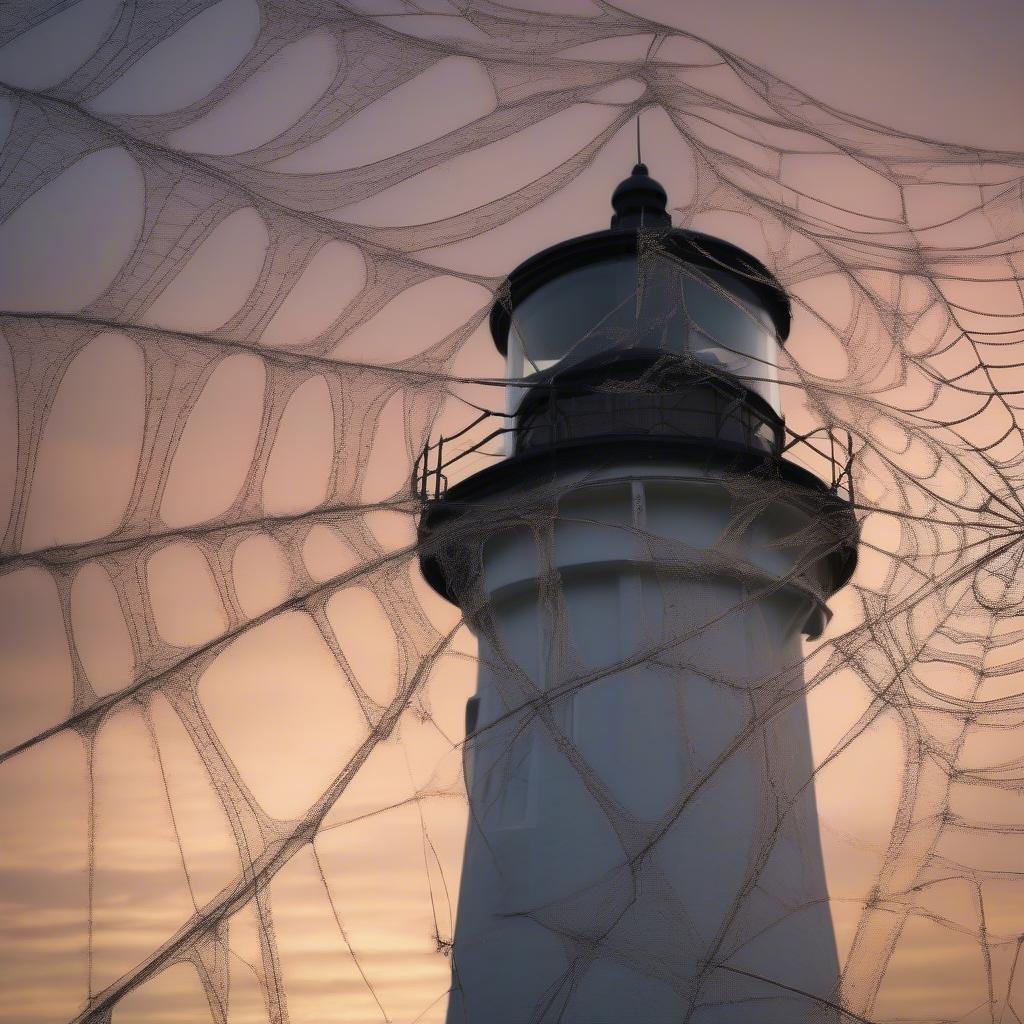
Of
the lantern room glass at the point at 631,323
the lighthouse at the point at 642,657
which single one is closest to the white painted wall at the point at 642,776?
the lighthouse at the point at 642,657

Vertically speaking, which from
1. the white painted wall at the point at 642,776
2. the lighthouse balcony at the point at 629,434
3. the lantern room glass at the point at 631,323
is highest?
the lantern room glass at the point at 631,323

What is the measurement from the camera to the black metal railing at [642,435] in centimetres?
763

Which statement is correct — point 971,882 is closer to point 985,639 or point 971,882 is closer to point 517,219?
point 985,639

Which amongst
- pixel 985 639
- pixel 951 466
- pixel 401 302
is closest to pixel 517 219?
pixel 401 302

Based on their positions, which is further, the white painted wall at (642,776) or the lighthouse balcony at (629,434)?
the lighthouse balcony at (629,434)

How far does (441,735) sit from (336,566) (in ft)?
3.85

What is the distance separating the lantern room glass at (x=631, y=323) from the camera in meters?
8.28

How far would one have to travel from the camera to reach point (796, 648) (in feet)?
27.7

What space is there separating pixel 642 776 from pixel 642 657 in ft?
3.53

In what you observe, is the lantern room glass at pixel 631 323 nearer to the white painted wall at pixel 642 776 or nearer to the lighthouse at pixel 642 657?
the lighthouse at pixel 642 657

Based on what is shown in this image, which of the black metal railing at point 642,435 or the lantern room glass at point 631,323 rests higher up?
the lantern room glass at point 631,323

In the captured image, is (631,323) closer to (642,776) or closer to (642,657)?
(642,657)

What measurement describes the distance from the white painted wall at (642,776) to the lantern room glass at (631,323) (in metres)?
1.20

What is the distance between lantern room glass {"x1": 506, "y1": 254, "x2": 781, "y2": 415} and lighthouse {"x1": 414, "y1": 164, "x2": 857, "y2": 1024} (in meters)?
0.03
